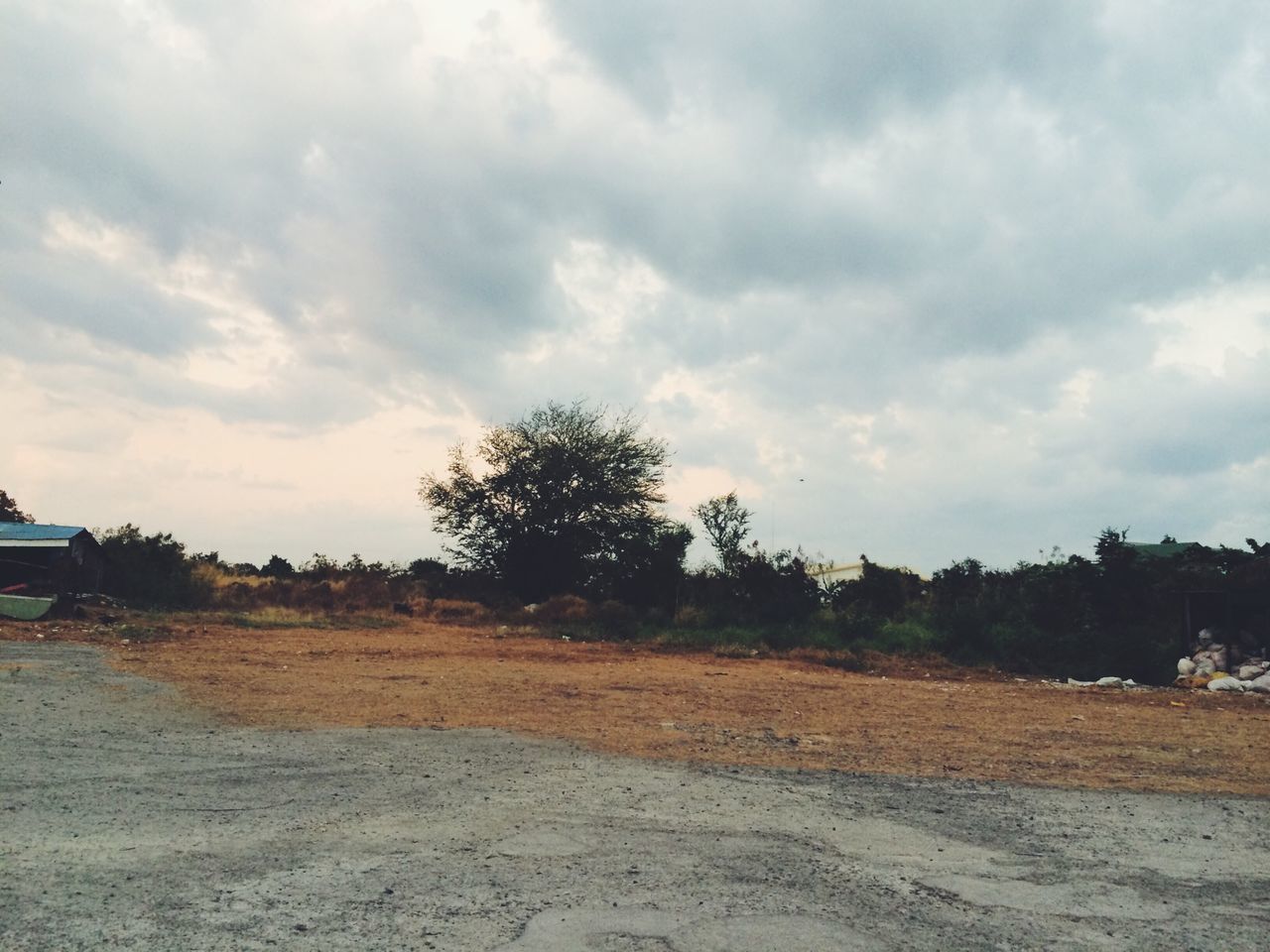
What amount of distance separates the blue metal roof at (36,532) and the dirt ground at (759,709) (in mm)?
8286

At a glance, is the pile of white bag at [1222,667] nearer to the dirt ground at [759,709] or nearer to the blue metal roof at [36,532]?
the dirt ground at [759,709]

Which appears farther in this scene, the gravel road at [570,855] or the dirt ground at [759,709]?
the dirt ground at [759,709]

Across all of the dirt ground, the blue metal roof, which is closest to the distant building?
the blue metal roof

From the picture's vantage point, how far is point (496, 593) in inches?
1237

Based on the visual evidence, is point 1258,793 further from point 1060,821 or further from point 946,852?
point 946,852

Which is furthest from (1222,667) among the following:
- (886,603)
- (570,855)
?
(570,855)

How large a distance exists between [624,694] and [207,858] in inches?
297

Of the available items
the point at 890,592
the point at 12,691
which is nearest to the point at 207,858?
the point at 12,691

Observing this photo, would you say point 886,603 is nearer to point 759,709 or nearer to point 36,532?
point 759,709

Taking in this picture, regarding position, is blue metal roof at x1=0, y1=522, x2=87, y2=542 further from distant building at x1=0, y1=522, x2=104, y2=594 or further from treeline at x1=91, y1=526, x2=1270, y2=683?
treeline at x1=91, y1=526, x2=1270, y2=683

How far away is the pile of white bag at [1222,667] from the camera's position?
45.8 ft

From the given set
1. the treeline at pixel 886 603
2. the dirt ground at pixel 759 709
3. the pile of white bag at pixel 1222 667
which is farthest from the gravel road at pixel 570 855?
the treeline at pixel 886 603

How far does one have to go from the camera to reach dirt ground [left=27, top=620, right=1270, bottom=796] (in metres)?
7.58

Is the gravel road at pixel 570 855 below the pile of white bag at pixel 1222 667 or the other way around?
below
